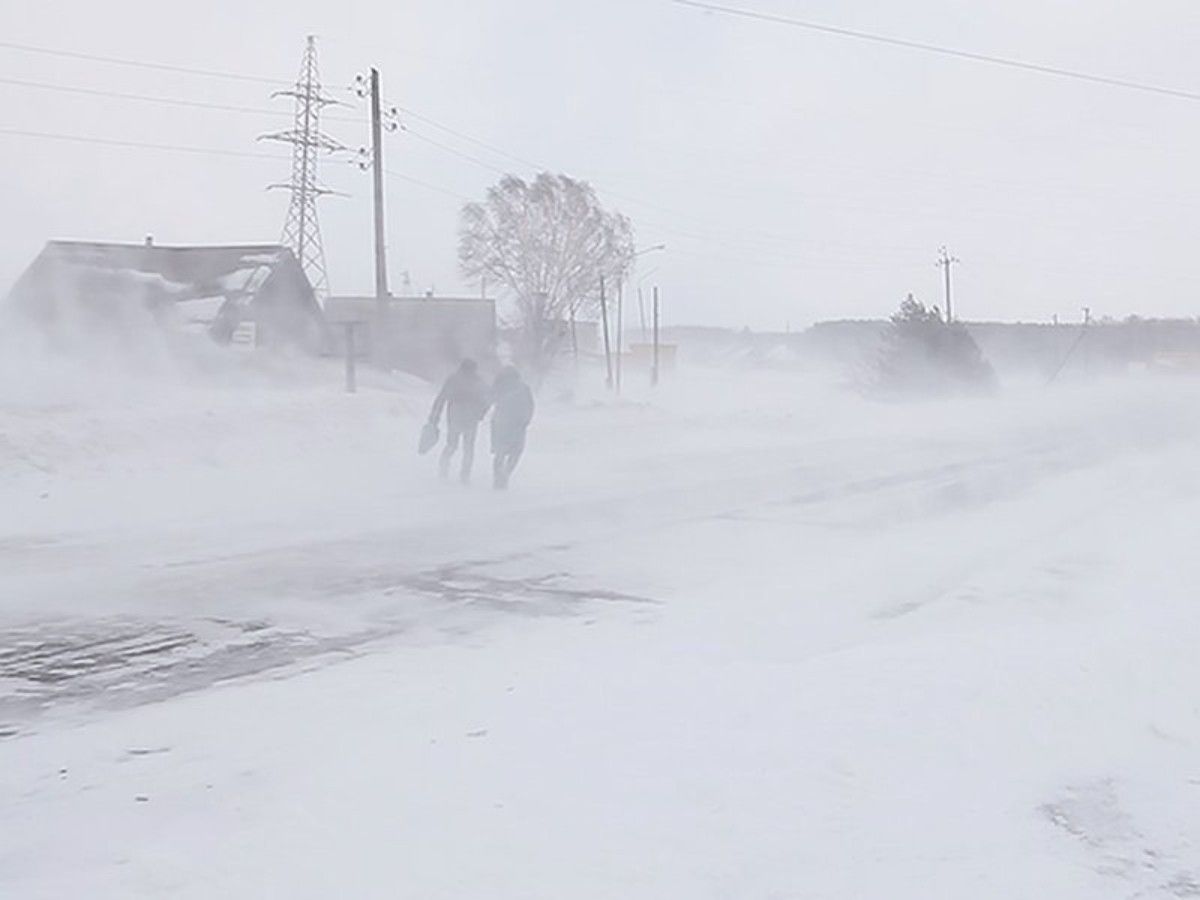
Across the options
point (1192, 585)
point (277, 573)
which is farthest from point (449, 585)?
point (1192, 585)

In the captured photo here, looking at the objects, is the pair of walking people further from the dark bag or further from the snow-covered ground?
the snow-covered ground

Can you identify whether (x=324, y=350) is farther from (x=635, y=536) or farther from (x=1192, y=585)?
(x=1192, y=585)

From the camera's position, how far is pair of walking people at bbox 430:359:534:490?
17094mm

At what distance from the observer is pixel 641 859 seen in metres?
4.54

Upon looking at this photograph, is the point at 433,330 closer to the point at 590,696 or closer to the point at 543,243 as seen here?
the point at 543,243

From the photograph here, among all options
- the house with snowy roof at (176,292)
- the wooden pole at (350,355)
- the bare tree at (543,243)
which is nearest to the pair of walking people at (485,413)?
the wooden pole at (350,355)

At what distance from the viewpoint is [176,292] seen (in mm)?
41094

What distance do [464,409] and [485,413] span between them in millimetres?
273

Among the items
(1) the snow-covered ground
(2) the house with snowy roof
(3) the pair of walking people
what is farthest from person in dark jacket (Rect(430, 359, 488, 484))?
(2) the house with snowy roof

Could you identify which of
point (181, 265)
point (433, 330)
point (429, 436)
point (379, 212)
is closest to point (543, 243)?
point (433, 330)

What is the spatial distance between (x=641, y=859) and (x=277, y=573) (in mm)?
6434

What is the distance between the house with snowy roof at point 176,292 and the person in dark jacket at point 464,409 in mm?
19290

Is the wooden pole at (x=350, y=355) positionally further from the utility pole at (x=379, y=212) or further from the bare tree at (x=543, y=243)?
the bare tree at (x=543, y=243)

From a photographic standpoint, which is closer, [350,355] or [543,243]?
[350,355]
